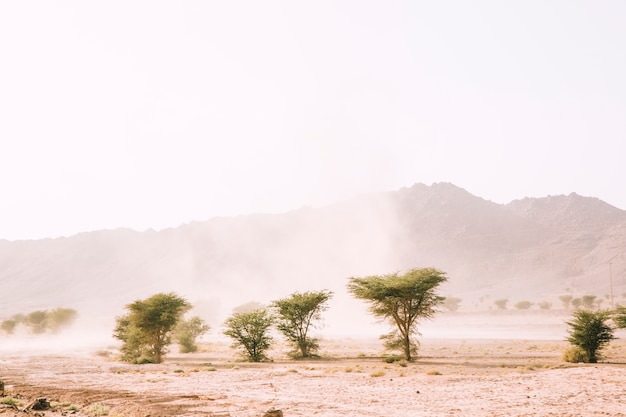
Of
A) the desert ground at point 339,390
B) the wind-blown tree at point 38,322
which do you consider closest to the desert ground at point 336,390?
the desert ground at point 339,390

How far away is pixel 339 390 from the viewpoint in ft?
76.2

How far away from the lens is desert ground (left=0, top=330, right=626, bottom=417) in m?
18.1

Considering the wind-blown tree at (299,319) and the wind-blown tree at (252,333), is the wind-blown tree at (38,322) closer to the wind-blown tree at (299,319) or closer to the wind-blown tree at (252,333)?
the wind-blown tree at (252,333)

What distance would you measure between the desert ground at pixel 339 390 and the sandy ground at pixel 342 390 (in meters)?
0.04

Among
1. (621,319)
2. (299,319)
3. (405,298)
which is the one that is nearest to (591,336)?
(621,319)

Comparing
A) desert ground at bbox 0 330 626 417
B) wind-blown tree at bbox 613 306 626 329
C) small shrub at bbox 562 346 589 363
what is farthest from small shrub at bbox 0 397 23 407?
wind-blown tree at bbox 613 306 626 329

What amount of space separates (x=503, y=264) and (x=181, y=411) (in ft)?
617

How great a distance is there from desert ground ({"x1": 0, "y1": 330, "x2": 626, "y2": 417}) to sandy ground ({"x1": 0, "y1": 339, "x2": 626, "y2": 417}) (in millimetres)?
40

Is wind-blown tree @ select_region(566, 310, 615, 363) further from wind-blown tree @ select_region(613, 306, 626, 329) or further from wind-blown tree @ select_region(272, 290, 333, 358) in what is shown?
wind-blown tree @ select_region(272, 290, 333, 358)

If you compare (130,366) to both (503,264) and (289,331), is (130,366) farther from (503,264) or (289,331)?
(503,264)

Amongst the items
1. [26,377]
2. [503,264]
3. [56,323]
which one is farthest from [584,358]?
[503,264]

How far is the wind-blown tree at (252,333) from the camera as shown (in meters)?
42.3

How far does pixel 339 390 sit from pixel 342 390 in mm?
141

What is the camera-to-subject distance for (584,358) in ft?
105
